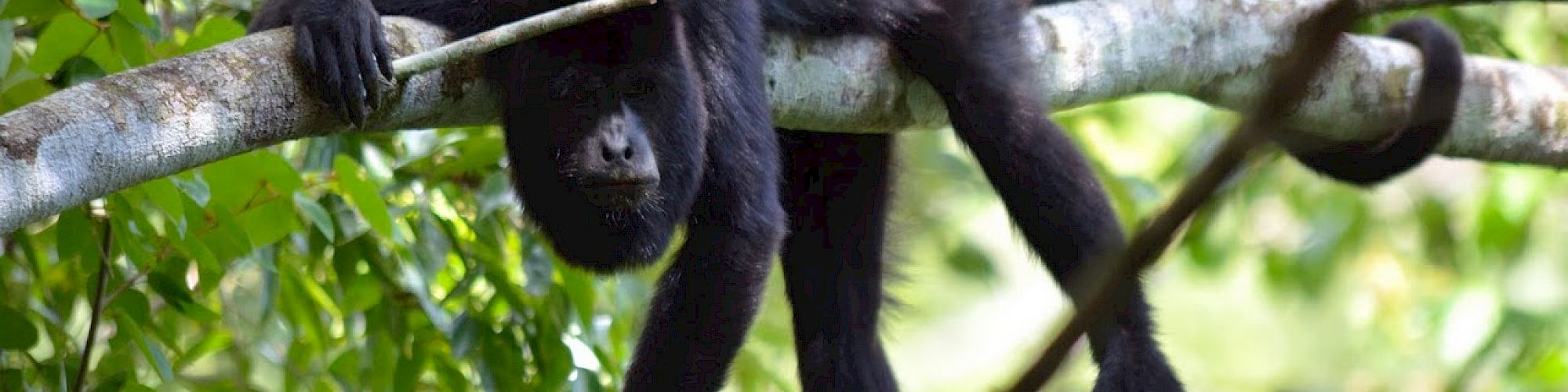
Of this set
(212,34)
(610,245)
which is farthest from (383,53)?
(610,245)

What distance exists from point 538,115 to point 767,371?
3.88ft

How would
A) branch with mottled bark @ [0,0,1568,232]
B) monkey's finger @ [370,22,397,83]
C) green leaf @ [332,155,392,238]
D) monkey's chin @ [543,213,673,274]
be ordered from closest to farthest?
1. branch with mottled bark @ [0,0,1568,232]
2. monkey's finger @ [370,22,397,83]
3. green leaf @ [332,155,392,238]
4. monkey's chin @ [543,213,673,274]

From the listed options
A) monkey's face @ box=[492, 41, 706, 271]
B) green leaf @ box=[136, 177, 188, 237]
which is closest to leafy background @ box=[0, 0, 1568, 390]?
green leaf @ box=[136, 177, 188, 237]

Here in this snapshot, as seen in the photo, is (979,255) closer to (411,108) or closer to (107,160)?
(411,108)

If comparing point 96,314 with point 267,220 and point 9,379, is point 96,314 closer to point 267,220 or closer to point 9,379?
point 9,379

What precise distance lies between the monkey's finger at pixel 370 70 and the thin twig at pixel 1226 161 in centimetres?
159

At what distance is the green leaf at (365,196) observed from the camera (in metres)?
2.55

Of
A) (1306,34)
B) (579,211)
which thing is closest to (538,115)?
(579,211)

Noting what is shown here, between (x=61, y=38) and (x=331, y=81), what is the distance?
0.55m

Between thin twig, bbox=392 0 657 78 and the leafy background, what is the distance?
447 millimetres

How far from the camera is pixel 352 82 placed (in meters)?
2.08

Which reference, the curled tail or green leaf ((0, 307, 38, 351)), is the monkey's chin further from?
the curled tail

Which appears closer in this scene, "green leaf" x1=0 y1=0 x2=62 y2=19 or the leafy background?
"green leaf" x1=0 y1=0 x2=62 y2=19

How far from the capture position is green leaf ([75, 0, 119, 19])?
7.18 feet
